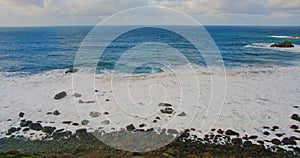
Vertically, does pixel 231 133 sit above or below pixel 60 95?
below

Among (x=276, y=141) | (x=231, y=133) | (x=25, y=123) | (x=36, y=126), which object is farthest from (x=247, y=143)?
(x=25, y=123)

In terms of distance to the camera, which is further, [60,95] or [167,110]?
[60,95]

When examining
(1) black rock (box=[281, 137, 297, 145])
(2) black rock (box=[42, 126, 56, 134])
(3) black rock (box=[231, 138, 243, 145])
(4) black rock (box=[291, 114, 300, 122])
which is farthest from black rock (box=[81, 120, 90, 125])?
(4) black rock (box=[291, 114, 300, 122])

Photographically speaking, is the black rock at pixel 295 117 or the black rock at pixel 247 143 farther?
the black rock at pixel 295 117

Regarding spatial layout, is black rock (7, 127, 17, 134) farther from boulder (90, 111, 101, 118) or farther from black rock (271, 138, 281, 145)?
black rock (271, 138, 281, 145)

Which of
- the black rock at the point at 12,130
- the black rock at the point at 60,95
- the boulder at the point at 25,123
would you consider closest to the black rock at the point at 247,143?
the boulder at the point at 25,123

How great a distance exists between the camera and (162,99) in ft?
41.1

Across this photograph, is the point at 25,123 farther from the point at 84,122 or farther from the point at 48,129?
the point at 84,122

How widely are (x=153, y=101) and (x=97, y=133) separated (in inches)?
163

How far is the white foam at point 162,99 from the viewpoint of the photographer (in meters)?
9.87

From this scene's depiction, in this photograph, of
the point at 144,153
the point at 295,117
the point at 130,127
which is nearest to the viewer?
the point at 144,153

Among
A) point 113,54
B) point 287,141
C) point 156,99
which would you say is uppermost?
point 113,54

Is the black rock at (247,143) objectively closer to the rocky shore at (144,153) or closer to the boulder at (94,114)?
the rocky shore at (144,153)

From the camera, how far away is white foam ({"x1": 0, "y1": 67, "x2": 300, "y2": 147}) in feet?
32.4
